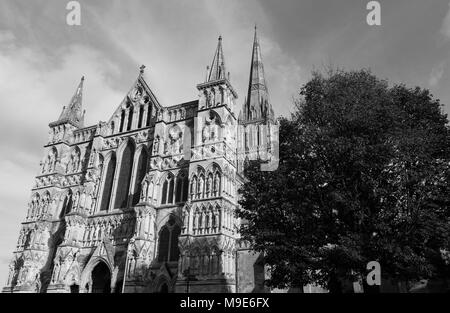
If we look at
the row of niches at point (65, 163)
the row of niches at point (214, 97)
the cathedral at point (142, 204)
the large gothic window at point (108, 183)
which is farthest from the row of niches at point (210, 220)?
the row of niches at point (65, 163)

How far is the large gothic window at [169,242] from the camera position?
2631 cm

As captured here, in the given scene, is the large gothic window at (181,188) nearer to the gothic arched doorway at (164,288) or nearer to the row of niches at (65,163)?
the gothic arched doorway at (164,288)

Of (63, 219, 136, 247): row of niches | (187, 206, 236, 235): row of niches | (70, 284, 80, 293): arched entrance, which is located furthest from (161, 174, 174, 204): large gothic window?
(70, 284, 80, 293): arched entrance

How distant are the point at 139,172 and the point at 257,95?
25.5 metres

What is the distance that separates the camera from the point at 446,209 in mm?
13555

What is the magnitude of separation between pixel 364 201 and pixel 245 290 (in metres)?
14.0

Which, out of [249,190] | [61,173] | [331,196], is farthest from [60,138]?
[331,196]

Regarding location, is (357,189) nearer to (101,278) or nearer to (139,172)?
(139,172)

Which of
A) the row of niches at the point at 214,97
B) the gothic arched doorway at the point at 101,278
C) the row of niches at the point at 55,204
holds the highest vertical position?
the row of niches at the point at 214,97

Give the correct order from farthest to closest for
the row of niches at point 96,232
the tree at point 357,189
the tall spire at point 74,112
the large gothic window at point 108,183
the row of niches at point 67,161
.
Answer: the tall spire at point 74,112 → the row of niches at point 67,161 → the large gothic window at point 108,183 → the row of niches at point 96,232 → the tree at point 357,189

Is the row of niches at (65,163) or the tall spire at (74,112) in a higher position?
the tall spire at (74,112)

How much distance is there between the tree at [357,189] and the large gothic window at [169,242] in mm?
12101
